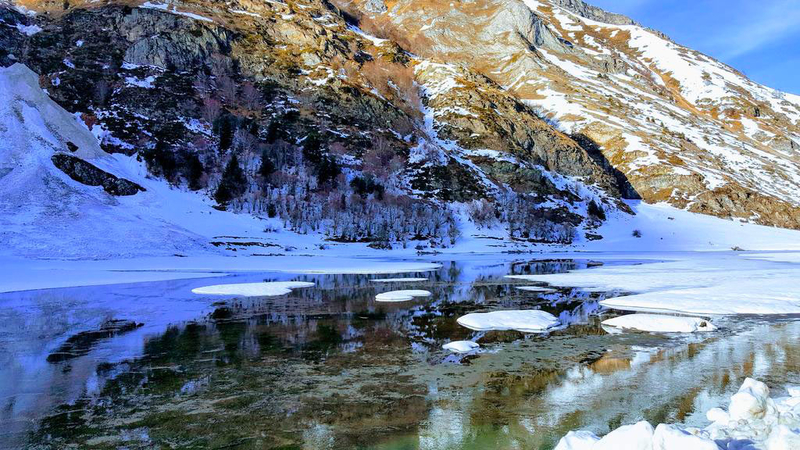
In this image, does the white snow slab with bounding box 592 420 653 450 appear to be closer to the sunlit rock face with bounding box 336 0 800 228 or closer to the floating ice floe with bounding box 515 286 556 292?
the floating ice floe with bounding box 515 286 556 292

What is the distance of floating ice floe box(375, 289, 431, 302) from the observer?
23642 mm

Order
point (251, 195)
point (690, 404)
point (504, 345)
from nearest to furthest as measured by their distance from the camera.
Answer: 1. point (690, 404)
2. point (504, 345)
3. point (251, 195)

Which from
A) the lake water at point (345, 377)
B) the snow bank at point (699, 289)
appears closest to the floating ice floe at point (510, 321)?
the lake water at point (345, 377)

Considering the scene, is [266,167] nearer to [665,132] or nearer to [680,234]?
[680,234]

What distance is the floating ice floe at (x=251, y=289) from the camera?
25547mm

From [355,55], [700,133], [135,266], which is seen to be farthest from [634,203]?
[135,266]

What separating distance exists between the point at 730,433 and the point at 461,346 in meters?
7.87

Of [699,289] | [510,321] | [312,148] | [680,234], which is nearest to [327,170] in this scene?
[312,148]

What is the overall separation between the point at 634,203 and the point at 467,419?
401ft

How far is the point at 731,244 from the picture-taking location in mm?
81438

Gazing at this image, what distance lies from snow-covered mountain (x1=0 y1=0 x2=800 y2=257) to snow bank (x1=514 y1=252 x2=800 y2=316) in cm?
4032

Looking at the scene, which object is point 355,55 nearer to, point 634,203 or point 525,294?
point 634,203

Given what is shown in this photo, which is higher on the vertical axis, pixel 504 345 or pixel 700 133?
pixel 700 133

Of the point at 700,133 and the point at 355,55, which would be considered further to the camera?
the point at 700,133
